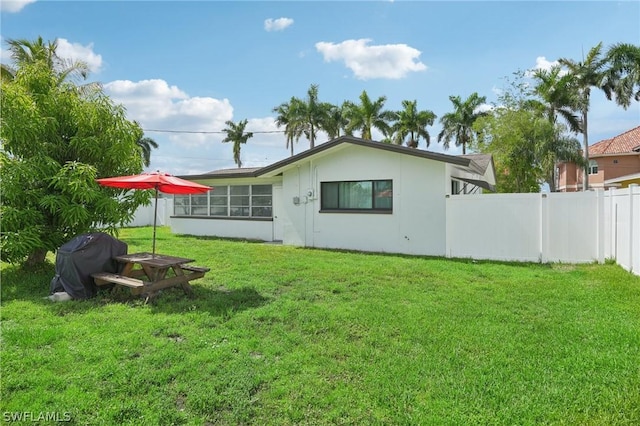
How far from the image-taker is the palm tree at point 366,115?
34344 millimetres

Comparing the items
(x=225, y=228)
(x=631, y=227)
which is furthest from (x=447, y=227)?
(x=225, y=228)

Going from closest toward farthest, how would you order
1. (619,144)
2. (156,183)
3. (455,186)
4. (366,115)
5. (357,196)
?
1. (156,183)
2. (357,196)
3. (455,186)
4. (619,144)
5. (366,115)

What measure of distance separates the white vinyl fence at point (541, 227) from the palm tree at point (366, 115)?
84.1 ft

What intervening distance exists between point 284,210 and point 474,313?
8885 mm

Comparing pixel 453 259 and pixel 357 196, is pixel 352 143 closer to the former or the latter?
pixel 357 196

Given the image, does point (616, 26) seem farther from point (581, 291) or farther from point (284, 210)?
point (284, 210)

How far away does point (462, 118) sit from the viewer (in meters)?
36.2

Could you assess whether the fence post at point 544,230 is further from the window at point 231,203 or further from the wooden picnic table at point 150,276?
the window at point 231,203

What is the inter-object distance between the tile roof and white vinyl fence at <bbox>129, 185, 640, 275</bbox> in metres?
28.8

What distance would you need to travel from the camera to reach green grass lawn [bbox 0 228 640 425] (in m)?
2.77

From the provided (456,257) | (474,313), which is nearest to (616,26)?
(456,257)

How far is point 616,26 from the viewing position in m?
8.76

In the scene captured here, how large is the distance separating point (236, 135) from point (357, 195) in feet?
103

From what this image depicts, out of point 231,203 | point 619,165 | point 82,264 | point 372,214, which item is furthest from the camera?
point 619,165
